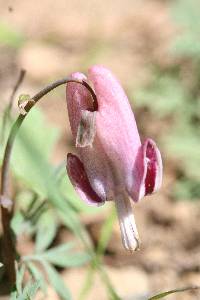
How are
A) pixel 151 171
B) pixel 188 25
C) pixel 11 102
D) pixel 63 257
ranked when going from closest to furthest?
pixel 151 171, pixel 11 102, pixel 63 257, pixel 188 25

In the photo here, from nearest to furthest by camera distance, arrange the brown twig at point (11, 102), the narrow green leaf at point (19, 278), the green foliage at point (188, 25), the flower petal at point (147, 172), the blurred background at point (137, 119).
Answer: the flower petal at point (147, 172) → the narrow green leaf at point (19, 278) → the brown twig at point (11, 102) → the blurred background at point (137, 119) → the green foliage at point (188, 25)

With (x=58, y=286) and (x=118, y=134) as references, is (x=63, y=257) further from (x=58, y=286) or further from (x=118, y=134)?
→ (x=118, y=134)

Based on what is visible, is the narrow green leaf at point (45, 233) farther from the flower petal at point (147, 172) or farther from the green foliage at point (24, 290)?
the flower petal at point (147, 172)

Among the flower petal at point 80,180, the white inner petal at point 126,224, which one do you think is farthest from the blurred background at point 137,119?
the white inner petal at point 126,224

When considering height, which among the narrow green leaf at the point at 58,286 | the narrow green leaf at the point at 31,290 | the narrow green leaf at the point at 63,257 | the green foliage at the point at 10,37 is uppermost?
the green foliage at the point at 10,37

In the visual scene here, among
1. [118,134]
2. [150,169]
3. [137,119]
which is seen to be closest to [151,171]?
[150,169]

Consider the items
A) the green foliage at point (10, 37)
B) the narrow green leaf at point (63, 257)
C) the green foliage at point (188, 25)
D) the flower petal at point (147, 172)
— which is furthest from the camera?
the green foliage at point (10, 37)

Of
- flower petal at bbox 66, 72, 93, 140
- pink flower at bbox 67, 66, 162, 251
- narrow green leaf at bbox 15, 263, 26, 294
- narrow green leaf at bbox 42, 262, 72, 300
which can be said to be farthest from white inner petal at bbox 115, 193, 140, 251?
narrow green leaf at bbox 42, 262, 72, 300

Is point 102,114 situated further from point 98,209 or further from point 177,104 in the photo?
point 177,104
